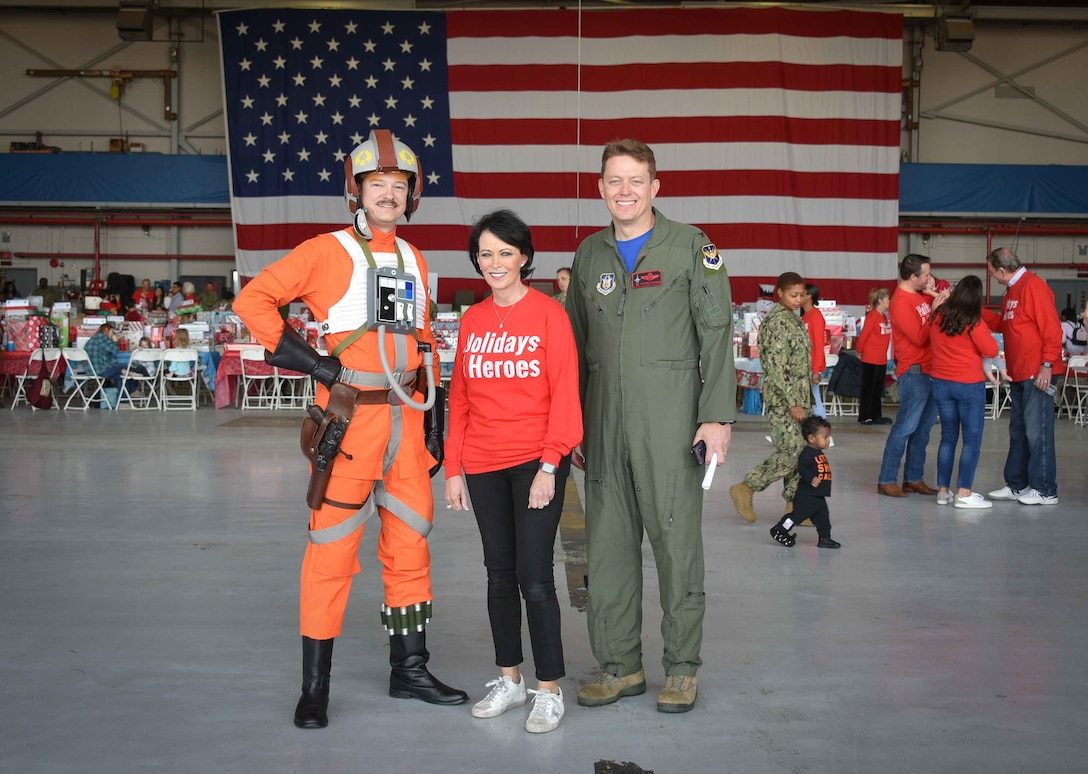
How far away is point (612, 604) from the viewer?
3.21 meters

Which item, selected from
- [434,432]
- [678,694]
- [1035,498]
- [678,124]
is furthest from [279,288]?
[678,124]

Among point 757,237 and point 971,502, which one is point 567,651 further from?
point 757,237

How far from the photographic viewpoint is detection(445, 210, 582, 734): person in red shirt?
2986 mm

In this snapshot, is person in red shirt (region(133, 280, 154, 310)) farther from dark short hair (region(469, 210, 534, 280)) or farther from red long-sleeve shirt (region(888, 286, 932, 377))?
dark short hair (region(469, 210, 534, 280))

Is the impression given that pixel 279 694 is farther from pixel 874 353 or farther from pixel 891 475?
pixel 874 353

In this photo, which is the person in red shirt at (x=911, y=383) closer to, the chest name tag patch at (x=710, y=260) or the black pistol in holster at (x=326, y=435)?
the chest name tag patch at (x=710, y=260)

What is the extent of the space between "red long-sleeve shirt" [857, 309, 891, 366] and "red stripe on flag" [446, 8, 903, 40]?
290 inches

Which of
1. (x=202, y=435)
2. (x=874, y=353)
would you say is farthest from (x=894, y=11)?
(x=202, y=435)

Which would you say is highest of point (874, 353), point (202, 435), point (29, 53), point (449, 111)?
point (29, 53)

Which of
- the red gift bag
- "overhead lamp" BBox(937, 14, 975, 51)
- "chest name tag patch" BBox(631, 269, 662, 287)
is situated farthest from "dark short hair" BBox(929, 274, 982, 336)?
"overhead lamp" BBox(937, 14, 975, 51)

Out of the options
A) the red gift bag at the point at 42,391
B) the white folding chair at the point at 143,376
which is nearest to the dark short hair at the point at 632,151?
the white folding chair at the point at 143,376

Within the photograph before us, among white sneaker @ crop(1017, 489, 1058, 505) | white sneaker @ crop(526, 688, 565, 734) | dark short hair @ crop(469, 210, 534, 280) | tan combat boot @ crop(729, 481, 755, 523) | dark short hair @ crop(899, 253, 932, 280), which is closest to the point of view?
white sneaker @ crop(526, 688, 565, 734)

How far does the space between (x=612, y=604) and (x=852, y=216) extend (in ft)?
48.0

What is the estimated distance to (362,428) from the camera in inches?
120
